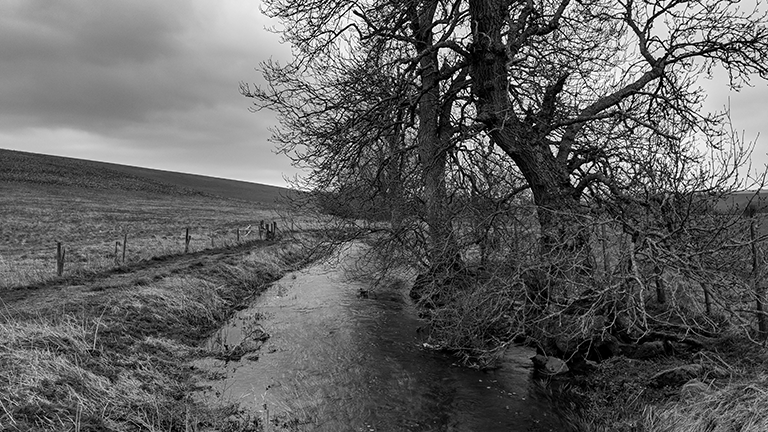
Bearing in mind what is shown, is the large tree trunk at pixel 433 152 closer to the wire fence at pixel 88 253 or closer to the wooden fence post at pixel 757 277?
the wooden fence post at pixel 757 277

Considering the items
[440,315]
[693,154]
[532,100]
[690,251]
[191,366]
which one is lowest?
[191,366]

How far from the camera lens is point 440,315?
31.9 feet

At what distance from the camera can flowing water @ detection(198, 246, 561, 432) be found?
21.7 feet

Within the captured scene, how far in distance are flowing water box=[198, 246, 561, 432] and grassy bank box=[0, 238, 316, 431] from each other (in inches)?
28.8

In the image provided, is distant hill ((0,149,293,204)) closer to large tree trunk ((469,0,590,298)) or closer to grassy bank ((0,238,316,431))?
grassy bank ((0,238,316,431))

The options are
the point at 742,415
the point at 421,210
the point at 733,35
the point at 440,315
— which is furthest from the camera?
the point at 421,210

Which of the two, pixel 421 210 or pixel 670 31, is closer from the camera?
pixel 670 31

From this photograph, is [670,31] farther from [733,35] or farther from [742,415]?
[742,415]

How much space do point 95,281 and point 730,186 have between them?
14263 mm

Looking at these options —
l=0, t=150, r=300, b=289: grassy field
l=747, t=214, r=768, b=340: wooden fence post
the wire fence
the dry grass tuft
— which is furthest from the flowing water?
the wire fence

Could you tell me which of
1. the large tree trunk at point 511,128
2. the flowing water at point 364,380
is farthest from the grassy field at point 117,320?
the large tree trunk at point 511,128

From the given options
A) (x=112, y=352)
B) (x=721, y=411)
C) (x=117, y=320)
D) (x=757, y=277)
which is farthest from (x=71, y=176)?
(x=721, y=411)

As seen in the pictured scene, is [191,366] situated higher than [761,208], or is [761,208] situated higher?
[761,208]

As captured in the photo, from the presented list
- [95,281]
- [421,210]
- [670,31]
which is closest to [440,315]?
[421,210]
